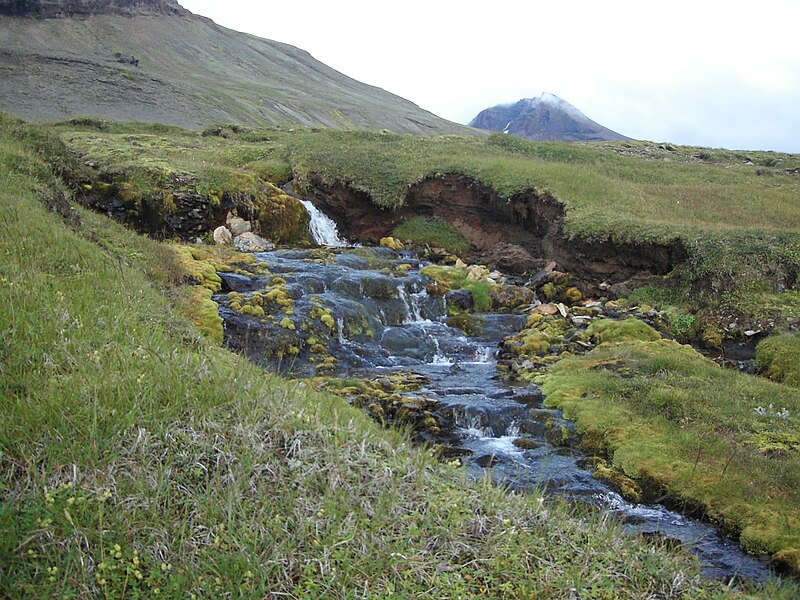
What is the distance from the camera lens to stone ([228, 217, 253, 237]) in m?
23.6

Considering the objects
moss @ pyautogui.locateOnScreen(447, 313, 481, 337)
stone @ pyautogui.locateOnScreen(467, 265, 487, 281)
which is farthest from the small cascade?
stone @ pyautogui.locateOnScreen(467, 265, 487, 281)

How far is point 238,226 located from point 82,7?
129257 mm

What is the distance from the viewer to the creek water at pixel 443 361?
28.5 ft

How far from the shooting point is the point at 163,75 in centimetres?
10744

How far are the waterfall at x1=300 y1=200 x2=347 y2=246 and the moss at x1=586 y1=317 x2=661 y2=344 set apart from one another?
13.2 m

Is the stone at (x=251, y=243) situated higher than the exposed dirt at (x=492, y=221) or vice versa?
the exposed dirt at (x=492, y=221)

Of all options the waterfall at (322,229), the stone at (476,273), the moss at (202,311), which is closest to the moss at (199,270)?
the moss at (202,311)

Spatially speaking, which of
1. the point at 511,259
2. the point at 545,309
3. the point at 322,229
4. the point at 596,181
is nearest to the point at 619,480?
the point at 545,309

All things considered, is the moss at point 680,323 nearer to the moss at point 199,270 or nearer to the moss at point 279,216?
the moss at point 199,270

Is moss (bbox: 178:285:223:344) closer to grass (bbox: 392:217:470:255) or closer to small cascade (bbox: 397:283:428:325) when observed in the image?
small cascade (bbox: 397:283:428:325)

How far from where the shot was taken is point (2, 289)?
262 inches

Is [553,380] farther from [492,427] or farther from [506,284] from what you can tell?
[506,284]

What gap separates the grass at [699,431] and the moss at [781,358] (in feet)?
4.48

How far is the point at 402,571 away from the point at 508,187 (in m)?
24.1
